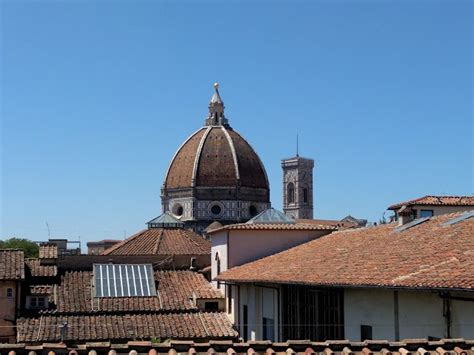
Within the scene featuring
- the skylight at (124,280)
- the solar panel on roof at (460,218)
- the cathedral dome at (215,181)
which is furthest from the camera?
the cathedral dome at (215,181)

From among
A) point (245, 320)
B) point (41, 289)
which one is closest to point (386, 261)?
point (245, 320)

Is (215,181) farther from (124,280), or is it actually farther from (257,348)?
(257,348)

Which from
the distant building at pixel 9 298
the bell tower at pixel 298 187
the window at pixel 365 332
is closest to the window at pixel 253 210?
the bell tower at pixel 298 187

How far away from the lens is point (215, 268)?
33469mm

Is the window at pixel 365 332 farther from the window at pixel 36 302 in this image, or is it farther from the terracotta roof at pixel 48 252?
the terracotta roof at pixel 48 252

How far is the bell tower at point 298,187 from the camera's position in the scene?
123 m

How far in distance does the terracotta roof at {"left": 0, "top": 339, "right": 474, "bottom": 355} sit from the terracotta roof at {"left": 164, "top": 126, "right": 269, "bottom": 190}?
2795 inches

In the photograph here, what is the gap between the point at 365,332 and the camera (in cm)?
1764

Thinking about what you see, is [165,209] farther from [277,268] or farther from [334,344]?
[334,344]

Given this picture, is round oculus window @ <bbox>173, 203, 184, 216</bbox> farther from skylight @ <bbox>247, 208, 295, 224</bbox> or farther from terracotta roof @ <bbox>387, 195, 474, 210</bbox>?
terracotta roof @ <bbox>387, 195, 474, 210</bbox>

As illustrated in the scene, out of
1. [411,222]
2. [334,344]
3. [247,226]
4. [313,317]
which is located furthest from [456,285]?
[247,226]

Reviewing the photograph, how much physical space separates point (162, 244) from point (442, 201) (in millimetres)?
18796

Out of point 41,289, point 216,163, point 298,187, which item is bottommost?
point 41,289

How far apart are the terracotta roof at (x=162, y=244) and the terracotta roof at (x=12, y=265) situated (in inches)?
441
